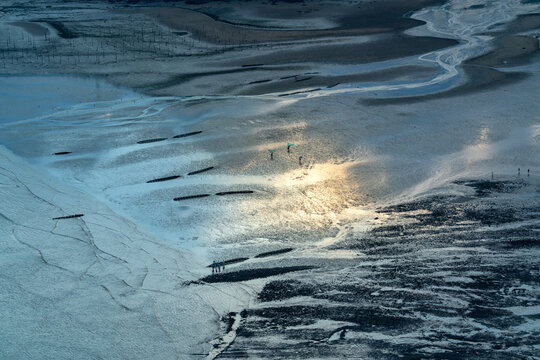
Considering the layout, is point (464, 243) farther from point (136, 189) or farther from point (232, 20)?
point (232, 20)

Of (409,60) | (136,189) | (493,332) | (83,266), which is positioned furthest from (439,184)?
(409,60)

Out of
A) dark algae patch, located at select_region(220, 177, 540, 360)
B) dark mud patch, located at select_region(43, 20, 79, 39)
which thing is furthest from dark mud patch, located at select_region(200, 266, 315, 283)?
dark mud patch, located at select_region(43, 20, 79, 39)

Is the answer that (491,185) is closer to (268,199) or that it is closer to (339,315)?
(268,199)

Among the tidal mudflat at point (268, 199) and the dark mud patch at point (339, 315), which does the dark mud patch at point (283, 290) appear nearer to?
the tidal mudflat at point (268, 199)

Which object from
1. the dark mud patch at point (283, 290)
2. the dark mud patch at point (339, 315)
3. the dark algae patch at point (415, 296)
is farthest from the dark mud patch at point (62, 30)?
the dark mud patch at point (339, 315)

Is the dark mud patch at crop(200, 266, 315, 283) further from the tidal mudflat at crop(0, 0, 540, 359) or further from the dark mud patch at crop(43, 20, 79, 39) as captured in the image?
the dark mud patch at crop(43, 20, 79, 39)

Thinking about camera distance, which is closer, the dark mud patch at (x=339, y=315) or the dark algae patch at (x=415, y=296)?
the dark algae patch at (x=415, y=296)

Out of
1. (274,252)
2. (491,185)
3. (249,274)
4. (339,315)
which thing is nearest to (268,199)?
(274,252)
